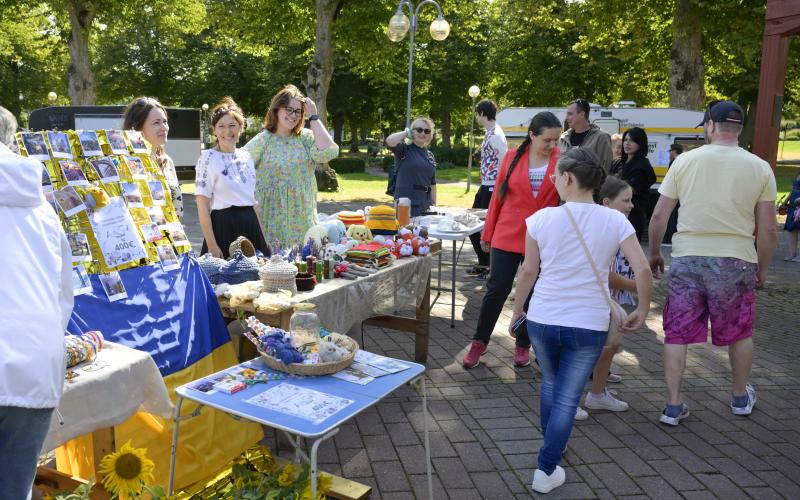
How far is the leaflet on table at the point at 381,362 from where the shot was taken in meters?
2.59

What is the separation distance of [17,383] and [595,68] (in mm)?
27733

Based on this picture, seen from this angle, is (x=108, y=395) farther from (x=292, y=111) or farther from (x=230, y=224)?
(x=292, y=111)

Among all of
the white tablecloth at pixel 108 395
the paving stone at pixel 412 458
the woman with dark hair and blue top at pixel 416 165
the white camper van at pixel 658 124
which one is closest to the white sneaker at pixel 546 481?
the paving stone at pixel 412 458

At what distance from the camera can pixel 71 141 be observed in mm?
2875

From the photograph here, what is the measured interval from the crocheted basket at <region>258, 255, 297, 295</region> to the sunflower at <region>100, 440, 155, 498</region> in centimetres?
119

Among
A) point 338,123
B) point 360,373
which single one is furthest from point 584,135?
point 338,123

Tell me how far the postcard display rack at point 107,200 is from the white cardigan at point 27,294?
1.05m

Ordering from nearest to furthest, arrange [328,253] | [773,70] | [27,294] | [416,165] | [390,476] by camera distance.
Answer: [27,294], [390,476], [328,253], [416,165], [773,70]

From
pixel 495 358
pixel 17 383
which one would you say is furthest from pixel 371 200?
pixel 17 383

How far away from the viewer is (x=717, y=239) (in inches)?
150

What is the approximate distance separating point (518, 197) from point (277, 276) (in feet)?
6.14

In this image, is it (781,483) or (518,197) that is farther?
(518,197)

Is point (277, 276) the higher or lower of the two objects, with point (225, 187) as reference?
lower

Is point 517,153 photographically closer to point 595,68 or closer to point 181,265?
point 181,265
